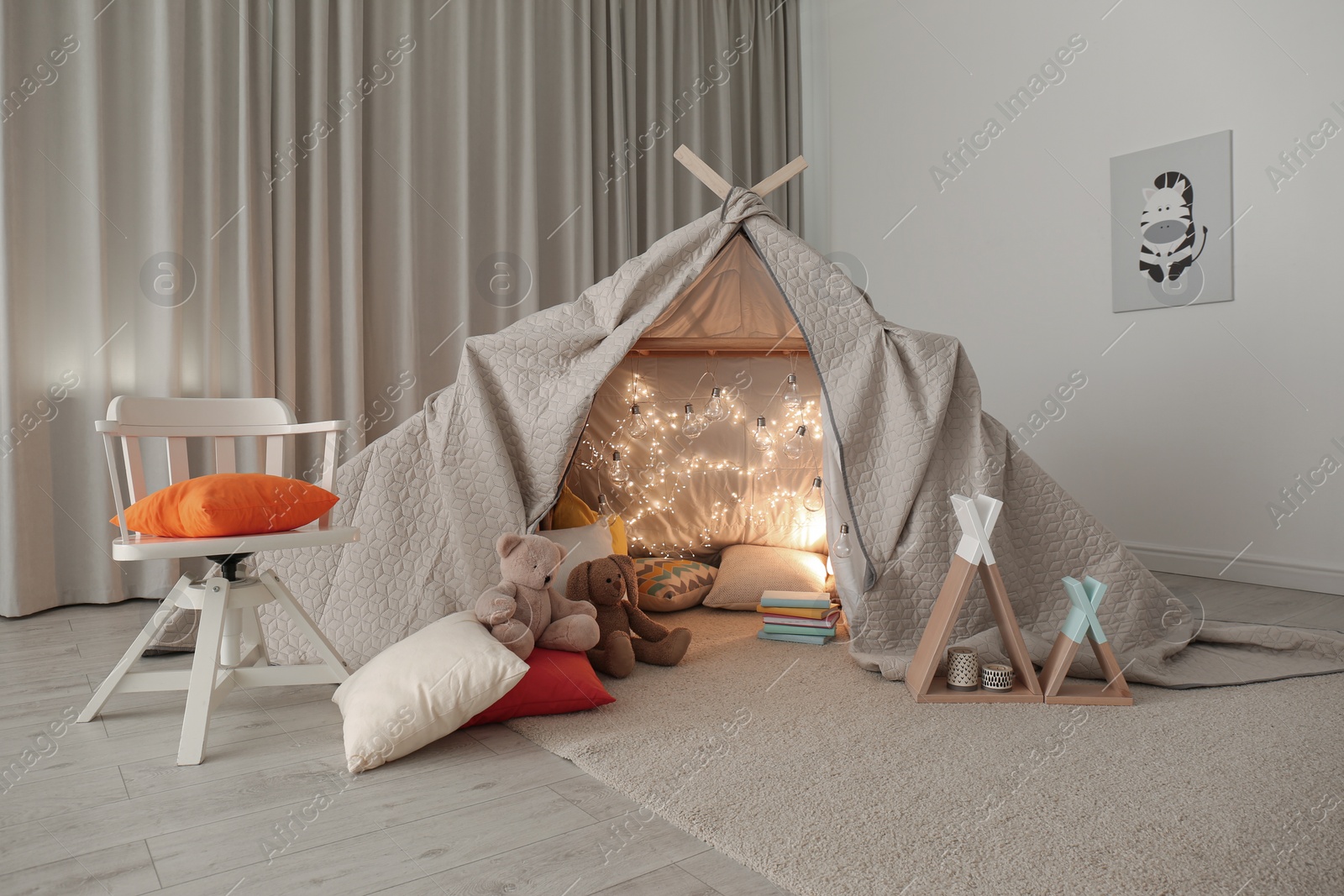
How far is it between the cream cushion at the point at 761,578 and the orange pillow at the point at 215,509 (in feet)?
4.58

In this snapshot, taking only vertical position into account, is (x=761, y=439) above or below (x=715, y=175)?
below

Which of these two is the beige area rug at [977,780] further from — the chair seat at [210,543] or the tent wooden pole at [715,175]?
the tent wooden pole at [715,175]

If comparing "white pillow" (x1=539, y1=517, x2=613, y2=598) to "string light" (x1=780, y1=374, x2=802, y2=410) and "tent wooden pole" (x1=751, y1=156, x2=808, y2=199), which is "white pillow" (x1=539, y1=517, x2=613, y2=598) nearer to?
"string light" (x1=780, y1=374, x2=802, y2=410)

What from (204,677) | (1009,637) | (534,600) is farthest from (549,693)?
(1009,637)

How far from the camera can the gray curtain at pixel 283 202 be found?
277 centimetres

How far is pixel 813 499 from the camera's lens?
2.97 metres

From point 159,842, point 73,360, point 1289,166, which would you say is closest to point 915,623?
point 159,842

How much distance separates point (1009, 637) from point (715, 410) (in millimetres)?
1305

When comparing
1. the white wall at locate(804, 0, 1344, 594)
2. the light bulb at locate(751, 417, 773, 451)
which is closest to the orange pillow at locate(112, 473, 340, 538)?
the light bulb at locate(751, 417, 773, 451)

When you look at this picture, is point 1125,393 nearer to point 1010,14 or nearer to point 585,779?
point 1010,14

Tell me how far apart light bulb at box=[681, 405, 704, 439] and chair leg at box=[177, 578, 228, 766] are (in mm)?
1563

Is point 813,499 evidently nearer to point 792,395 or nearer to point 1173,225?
point 792,395

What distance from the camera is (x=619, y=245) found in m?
4.04

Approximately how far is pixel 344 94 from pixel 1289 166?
3.33 metres
